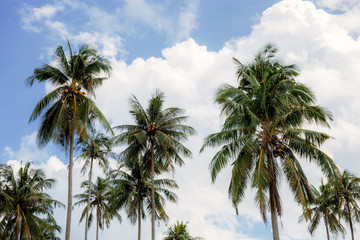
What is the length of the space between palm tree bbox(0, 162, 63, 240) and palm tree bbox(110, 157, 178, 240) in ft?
17.0

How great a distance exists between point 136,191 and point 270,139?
15.9 metres

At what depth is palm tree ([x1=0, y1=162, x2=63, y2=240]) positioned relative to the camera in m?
26.4

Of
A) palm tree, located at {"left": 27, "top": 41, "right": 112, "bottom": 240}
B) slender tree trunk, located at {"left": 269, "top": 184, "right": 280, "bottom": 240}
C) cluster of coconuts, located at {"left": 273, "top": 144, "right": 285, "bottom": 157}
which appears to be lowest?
slender tree trunk, located at {"left": 269, "top": 184, "right": 280, "bottom": 240}

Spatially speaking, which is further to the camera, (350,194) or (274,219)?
(350,194)

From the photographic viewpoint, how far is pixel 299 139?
16.4m

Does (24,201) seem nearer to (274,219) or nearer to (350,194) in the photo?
(274,219)

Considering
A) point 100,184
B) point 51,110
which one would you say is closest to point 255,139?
point 51,110

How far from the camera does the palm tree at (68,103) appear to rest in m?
19.0

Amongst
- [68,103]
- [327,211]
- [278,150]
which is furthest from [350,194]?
[68,103]

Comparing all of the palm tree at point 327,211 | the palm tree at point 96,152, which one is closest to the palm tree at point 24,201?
the palm tree at point 96,152

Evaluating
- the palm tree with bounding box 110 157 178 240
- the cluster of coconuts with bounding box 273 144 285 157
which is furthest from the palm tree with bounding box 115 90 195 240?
the cluster of coconuts with bounding box 273 144 285 157

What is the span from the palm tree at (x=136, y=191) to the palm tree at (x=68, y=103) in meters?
9.34

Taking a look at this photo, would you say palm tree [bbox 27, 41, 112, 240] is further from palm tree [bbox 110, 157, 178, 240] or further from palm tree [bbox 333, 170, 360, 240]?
palm tree [bbox 333, 170, 360, 240]

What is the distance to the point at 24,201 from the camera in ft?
89.7
